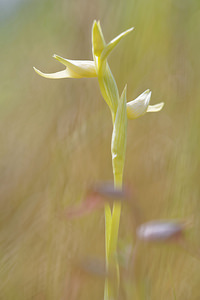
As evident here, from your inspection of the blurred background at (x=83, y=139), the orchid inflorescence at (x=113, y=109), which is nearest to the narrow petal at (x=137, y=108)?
the orchid inflorescence at (x=113, y=109)

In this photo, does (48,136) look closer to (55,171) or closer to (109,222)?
(55,171)

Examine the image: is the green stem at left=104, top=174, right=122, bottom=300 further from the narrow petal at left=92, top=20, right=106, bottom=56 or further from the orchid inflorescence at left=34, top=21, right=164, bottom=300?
the narrow petal at left=92, top=20, right=106, bottom=56

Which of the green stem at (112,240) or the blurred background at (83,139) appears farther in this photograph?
the blurred background at (83,139)

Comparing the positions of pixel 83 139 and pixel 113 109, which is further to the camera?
pixel 83 139

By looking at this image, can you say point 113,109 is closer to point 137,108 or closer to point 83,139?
point 137,108

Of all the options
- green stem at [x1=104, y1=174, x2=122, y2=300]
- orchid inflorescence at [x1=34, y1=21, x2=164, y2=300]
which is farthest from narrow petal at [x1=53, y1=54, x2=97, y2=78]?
green stem at [x1=104, y1=174, x2=122, y2=300]

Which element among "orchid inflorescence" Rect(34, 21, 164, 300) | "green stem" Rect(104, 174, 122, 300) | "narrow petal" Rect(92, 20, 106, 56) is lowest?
"green stem" Rect(104, 174, 122, 300)

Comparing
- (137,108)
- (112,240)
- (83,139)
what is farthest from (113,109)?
(83,139)

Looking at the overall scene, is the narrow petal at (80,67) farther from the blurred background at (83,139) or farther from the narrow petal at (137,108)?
the blurred background at (83,139)
